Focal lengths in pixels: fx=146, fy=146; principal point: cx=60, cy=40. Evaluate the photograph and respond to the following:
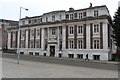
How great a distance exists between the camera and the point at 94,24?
124ft

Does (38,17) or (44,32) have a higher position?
(38,17)

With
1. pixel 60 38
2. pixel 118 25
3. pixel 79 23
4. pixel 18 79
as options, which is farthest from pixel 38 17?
pixel 18 79

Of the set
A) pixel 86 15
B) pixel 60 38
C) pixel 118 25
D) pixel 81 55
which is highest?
pixel 86 15

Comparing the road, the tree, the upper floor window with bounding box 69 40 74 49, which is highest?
the tree

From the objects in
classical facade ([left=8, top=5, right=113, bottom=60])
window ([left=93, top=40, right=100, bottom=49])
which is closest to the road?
window ([left=93, top=40, right=100, bottom=49])

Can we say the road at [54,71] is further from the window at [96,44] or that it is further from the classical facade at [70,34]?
the classical facade at [70,34]

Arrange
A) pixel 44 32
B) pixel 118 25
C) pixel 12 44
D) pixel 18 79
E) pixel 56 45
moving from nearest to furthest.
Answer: pixel 18 79 < pixel 118 25 < pixel 56 45 < pixel 44 32 < pixel 12 44

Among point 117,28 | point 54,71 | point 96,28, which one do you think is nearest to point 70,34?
point 96,28

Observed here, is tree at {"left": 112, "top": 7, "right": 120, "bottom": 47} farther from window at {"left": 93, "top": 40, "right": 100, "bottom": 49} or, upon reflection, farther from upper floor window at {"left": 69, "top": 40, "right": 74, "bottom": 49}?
upper floor window at {"left": 69, "top": 40, "right": 74, "bottom": 49}

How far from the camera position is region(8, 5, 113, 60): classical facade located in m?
36.6

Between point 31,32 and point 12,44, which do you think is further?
point 12,44

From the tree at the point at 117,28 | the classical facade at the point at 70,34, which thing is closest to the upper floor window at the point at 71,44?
the classical facade at the point at 70,34

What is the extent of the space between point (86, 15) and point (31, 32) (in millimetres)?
20665

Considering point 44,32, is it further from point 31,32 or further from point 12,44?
point 12,44
